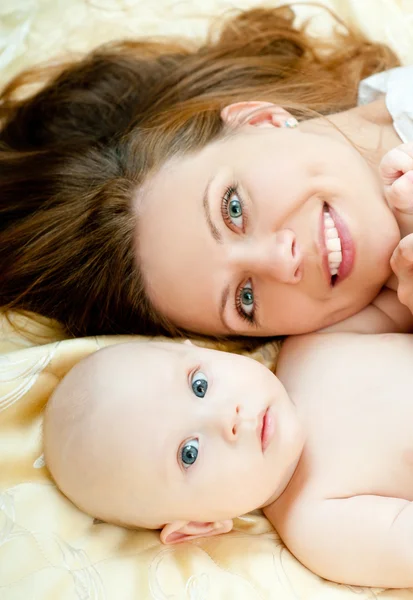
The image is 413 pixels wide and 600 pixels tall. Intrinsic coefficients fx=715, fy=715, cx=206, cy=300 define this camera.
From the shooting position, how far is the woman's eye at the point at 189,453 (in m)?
1.06

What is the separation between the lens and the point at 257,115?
1.39 meters

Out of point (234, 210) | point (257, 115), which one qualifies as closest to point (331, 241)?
point (234, 210)

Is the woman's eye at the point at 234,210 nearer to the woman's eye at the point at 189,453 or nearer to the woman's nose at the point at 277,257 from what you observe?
the woman's nose at the point at 277,257

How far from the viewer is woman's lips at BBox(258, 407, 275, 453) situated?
1084mm

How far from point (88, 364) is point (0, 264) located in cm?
41

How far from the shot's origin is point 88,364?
3.78 feet

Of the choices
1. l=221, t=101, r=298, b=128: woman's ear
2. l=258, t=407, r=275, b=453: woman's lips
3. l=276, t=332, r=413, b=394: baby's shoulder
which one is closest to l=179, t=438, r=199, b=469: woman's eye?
l=258, t=407, r=275, b=453: woman's lips

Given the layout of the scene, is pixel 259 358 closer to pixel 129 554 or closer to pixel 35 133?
pixel 129 554

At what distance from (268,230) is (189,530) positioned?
0.51 meters

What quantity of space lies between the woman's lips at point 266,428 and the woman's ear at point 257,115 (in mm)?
575

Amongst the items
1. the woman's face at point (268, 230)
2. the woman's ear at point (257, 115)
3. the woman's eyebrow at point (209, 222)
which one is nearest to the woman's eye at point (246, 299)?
the woman's face at point (268, 230)

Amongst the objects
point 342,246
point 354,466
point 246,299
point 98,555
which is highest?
point 342,246

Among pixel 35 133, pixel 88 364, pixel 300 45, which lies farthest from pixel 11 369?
pixel 300 45

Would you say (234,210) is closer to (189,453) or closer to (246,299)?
(246,299)
